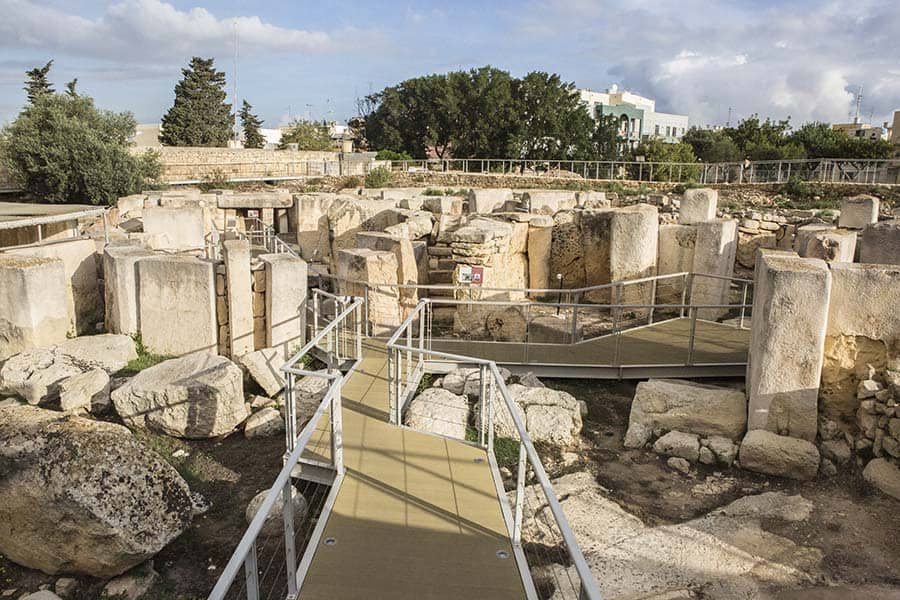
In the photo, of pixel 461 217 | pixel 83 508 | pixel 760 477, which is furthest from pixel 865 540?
pixel 461 217

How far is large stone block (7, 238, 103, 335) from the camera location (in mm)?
10461

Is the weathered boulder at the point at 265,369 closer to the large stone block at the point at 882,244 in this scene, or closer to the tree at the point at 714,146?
the large stone block at the point at 882,244

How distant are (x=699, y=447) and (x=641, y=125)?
63332 mm

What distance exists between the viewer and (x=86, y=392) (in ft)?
26.4

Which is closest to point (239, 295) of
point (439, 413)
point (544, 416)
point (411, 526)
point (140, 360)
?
point (140, 360)

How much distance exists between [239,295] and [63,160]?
1852cm

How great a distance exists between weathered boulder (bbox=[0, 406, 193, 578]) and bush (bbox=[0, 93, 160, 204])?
20943 millimetres

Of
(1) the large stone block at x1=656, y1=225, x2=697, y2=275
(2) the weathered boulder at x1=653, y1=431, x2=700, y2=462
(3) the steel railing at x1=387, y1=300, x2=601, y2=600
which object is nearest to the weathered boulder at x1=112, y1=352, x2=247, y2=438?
(3) the steel railing at x1=387, y1=300, x2=601, y2=600

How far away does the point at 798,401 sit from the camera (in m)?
7.00

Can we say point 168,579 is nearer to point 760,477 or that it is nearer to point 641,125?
point 760,477

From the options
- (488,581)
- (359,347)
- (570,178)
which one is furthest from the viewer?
(570,178)

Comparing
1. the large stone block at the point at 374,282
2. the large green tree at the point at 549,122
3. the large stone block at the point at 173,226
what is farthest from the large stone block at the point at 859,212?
the large green tree at the point at 549,122

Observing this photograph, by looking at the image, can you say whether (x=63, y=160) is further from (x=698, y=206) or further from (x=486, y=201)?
(x=698, y=206)

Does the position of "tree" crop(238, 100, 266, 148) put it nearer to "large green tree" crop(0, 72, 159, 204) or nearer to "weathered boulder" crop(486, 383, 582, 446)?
"large green tree" crop(0, 72, 159, 204)
